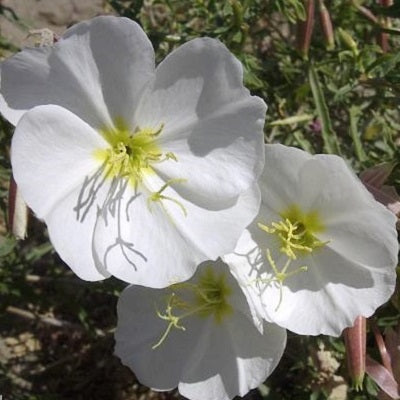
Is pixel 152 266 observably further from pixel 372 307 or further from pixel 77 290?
pixel 77 290

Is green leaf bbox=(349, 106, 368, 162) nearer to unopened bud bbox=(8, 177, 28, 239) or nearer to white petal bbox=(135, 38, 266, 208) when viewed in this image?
white petal bbox=(135, 38, 266, 208)

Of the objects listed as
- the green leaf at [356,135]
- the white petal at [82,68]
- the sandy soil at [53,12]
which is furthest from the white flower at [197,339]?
the sandy soil at [53,12]

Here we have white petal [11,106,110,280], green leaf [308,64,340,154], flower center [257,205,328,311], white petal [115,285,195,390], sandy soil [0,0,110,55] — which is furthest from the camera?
sandy soil [0,0,110,55]

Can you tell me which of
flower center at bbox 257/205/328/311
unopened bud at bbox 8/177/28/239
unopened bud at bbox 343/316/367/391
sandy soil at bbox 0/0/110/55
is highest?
unopened bud at bbox 8/177/28/239

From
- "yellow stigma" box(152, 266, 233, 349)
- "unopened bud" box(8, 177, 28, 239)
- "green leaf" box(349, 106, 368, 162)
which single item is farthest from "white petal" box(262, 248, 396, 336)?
"green leaf" box(349, 106, 368, 162)

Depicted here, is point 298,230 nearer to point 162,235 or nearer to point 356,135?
point 162,235

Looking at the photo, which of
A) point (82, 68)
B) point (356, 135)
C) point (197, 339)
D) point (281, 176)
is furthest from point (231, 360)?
point (356, 135)

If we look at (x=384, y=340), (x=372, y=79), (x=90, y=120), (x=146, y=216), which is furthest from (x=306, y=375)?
(x=90, y=120)
